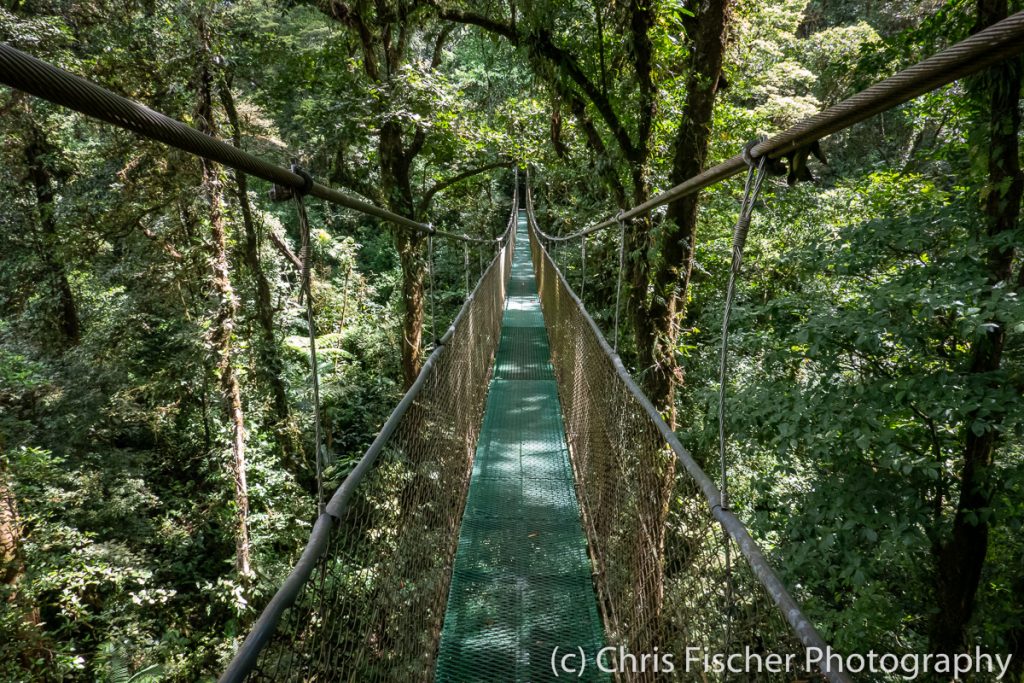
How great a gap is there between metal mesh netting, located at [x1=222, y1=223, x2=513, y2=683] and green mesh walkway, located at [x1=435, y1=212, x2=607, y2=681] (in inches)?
2.9

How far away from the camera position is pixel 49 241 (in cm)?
497

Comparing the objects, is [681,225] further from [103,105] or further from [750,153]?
[103,105]

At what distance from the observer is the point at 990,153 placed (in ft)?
6.74

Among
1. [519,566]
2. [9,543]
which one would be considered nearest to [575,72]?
[519,566]

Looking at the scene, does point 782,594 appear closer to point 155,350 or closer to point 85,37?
point 85,37

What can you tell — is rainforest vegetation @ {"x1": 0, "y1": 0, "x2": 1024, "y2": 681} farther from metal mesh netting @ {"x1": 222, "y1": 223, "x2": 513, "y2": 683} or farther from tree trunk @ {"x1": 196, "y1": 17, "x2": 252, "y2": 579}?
metal mesh netting @ {"x1": 222, "y1": 223, "x2": 513, "y2": 683}

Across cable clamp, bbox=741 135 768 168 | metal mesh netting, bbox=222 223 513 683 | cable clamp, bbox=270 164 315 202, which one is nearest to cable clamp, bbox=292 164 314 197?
cable clamp, bbox=270 164 315 202

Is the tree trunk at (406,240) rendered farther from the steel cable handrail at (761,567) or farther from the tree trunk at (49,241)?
the steel cable handrail at (761,567)

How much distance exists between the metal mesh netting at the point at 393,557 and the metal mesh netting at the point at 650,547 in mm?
535

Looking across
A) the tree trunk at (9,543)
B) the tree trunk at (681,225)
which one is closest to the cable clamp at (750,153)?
the tree trunk at (681,225)

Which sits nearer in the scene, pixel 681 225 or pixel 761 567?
pixel 761 567

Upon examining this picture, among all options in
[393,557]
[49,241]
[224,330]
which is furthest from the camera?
[49,241]

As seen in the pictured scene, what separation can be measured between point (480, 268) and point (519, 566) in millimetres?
3810

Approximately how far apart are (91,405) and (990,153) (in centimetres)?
734
